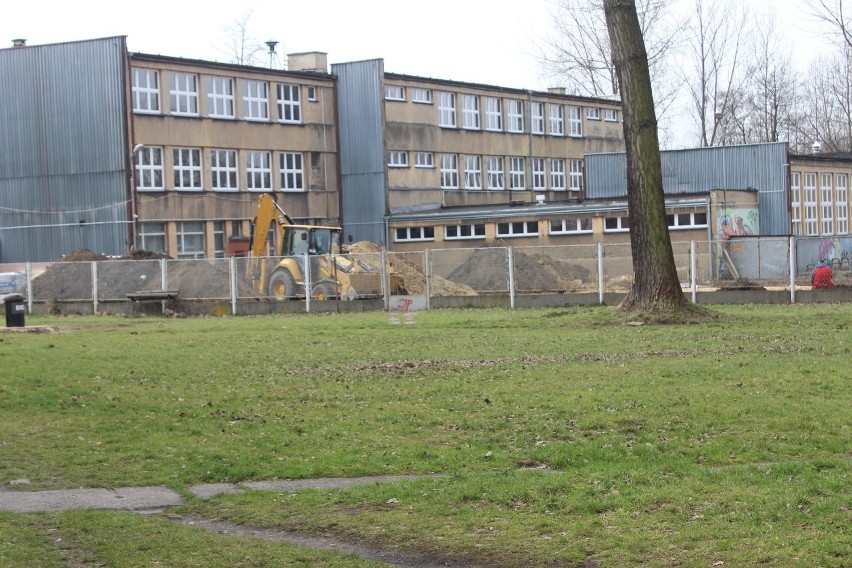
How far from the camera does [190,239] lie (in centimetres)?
5966

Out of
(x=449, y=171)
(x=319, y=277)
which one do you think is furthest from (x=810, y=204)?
(x=319, y=277)

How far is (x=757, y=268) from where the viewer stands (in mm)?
38219

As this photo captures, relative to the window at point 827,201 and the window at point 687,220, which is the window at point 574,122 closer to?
the window at point 827,201

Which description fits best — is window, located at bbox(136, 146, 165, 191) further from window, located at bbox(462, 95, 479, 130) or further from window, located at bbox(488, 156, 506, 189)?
window, located at bbox(488, 156, 506, 189)

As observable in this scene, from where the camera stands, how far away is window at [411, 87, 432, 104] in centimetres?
7169

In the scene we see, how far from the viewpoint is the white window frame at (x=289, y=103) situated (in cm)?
6500

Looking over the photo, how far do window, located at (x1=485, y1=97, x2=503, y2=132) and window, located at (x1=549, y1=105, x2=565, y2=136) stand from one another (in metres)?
5.56

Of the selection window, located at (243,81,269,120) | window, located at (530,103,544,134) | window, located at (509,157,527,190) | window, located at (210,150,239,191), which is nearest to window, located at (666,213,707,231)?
window, located at (210,150,239,191)

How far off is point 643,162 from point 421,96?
46560 mm

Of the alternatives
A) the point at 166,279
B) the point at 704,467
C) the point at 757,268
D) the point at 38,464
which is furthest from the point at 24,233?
the point at 704,467

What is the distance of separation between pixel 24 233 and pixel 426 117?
25.3m

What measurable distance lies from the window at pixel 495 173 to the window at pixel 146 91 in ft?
87.7

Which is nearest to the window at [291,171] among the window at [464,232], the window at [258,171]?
the window at [258,171]

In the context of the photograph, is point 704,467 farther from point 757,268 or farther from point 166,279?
point 166,279
